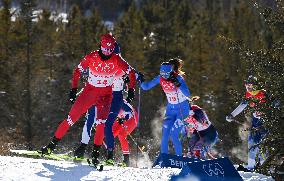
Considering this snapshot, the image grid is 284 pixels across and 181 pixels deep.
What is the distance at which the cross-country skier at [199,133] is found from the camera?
1044 cm

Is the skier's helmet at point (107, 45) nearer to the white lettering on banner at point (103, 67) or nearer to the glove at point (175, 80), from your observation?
the white lettering on banner at point (103, 67)

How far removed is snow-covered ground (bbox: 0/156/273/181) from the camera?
582 centimetres

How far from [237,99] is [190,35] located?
33.1 meters

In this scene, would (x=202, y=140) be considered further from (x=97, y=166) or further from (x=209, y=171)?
(x=209, y=171)

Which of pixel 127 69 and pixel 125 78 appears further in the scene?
pixel 125 78

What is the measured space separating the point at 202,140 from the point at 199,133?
6.3 inches

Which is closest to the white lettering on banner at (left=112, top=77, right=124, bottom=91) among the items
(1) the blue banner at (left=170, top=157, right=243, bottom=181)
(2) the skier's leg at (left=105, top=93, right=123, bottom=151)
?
(2) the skier's leg at (left=105, top=93, right=123, bottom=151)

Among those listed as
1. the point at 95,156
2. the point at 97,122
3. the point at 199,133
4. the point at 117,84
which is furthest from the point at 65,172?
the point at 199,133

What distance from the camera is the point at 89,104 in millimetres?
7965

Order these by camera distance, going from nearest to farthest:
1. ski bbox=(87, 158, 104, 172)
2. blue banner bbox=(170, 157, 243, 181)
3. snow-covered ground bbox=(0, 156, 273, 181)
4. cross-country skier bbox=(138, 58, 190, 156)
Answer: blue banner bbox=(170, 157, 243, 181)
snow-covered ground bbox=(0, 156, 273, 181)
ski bbox=(87, 158, 104, 172)
cross-country skier bbox=(138, 58, 190, 156)

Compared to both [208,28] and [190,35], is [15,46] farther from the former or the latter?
[208,28]

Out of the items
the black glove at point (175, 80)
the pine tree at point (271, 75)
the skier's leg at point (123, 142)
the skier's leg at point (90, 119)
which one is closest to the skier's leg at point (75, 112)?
the skier's leg at point (90, 119)

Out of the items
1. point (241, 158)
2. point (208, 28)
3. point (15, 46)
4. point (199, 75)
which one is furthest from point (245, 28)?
point (15, 46)

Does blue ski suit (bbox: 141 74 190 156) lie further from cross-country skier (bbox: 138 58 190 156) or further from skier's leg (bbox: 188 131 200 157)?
skier's leg (bbox: 188 131 200 157)
